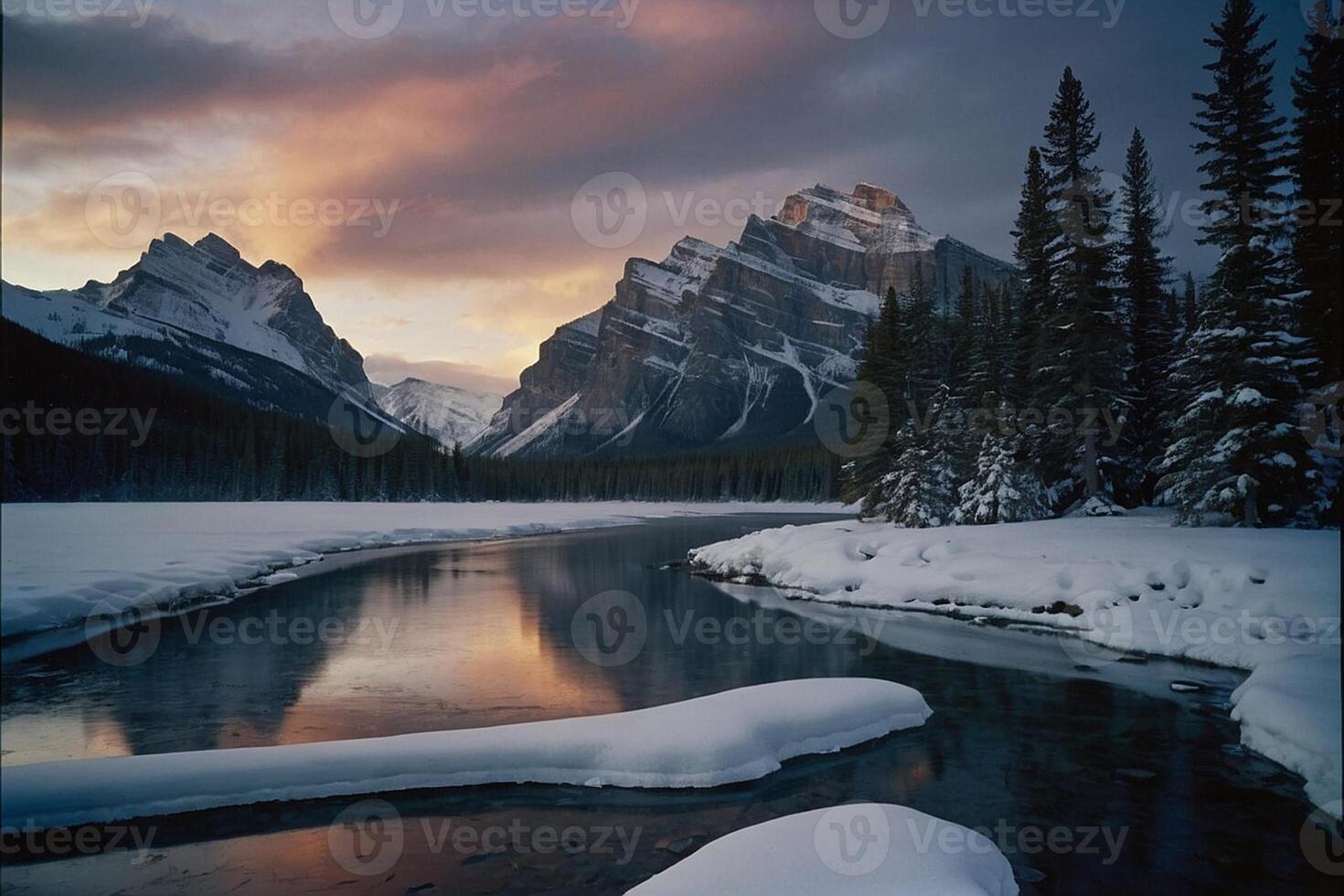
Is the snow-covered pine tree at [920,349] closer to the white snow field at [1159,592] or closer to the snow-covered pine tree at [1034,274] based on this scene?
the snow-covered pine tree at [1034,274]

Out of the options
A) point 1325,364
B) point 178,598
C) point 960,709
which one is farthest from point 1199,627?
point 178,598

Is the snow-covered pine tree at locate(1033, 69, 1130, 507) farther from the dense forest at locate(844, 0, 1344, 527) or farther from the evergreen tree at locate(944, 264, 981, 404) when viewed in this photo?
the evergreen tree at locate(944, 264, 981, 404)

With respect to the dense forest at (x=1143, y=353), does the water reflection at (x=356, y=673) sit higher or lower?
lower

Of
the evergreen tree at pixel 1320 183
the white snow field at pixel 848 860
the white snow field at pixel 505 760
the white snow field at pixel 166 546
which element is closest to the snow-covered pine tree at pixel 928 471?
the evergreen tree at pixel 1320 183

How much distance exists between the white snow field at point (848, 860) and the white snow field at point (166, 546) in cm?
609

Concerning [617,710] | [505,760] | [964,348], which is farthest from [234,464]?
[505,760]

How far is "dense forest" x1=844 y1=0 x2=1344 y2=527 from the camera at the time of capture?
23.4 m

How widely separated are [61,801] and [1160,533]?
91.3ft

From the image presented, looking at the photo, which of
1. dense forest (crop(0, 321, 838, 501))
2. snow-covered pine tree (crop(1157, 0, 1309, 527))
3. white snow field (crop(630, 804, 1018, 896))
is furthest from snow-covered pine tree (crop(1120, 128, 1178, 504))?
dense forest (crop(0, 321, 838, 501))

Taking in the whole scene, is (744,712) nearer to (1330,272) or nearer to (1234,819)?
(1234,819)

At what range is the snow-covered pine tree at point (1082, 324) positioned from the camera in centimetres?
3250

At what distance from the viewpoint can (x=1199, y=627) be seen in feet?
62.1

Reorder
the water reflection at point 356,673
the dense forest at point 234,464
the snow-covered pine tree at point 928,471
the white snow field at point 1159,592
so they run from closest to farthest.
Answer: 1. the dense forest at point 234,464
2. the water reflection at point 356,673
3. the white snow field at point 1159,592
4. the snow-covered pine tree at point 928,471

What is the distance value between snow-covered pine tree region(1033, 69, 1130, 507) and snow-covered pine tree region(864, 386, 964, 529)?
5571 mm
